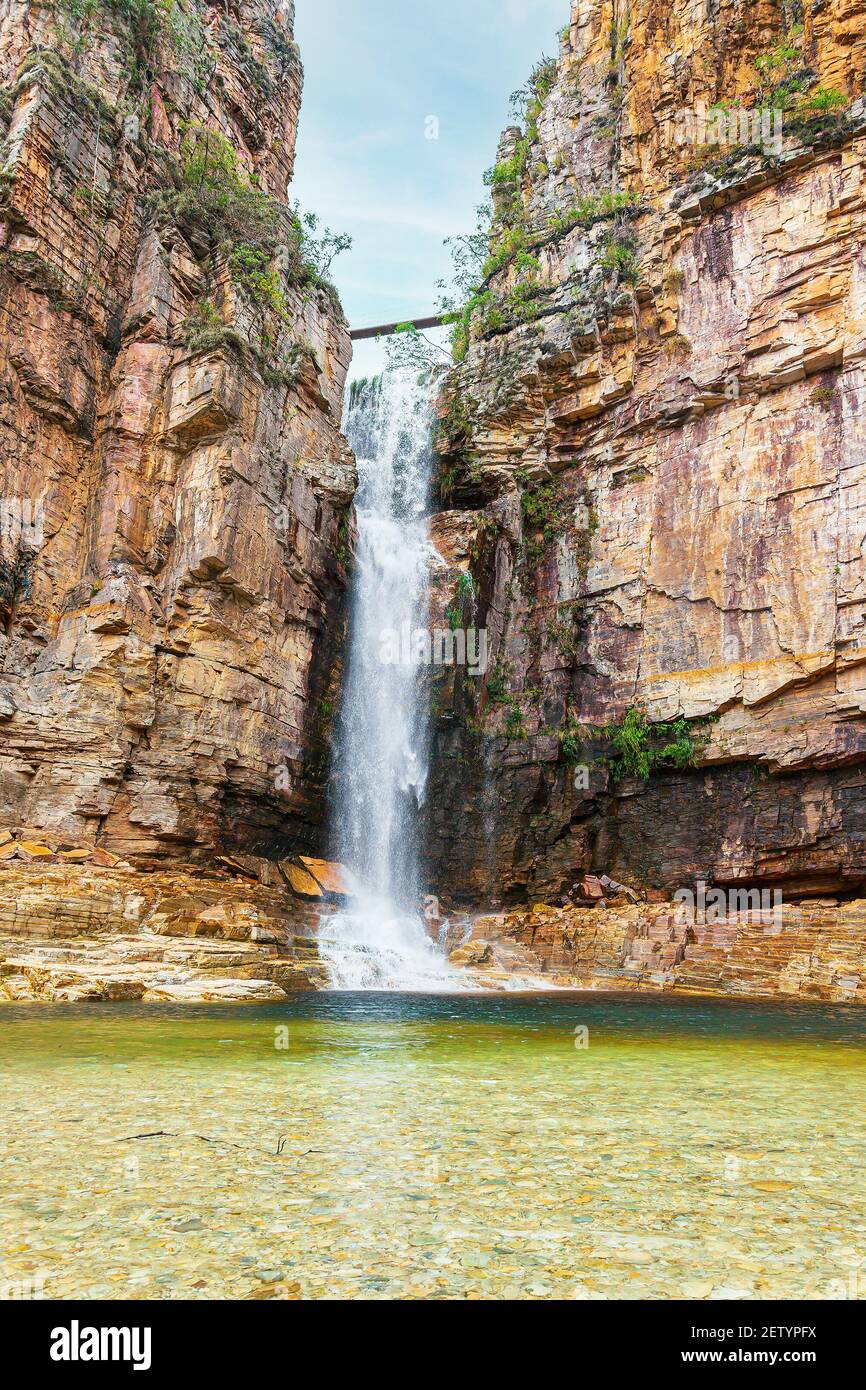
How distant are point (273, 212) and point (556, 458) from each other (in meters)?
13.2

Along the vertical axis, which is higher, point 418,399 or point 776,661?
point 418,399

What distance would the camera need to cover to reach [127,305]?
83.2 ft

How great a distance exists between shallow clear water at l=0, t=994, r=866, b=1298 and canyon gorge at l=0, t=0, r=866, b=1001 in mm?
10376

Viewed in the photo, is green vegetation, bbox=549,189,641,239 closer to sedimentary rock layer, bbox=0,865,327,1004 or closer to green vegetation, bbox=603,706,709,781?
green vegetation, bbox=603,706,709,781

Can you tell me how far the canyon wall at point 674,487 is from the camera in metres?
22.9

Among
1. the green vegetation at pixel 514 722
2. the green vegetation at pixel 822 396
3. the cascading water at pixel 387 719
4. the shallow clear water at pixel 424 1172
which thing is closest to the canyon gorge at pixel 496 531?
the green vegetation at pixel 822 396

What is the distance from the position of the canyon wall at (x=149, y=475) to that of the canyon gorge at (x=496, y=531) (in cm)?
10

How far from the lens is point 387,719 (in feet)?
92.7

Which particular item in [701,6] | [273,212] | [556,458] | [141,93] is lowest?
[556,458]

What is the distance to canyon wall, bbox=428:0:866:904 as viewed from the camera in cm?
2292

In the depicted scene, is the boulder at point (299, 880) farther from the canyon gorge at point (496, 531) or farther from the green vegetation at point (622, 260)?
the green vegetation at point (622, 260)

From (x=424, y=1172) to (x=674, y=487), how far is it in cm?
2533

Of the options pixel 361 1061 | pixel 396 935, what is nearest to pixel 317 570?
pixel 396 935

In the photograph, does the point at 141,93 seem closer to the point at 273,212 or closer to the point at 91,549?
the point at 273,212
